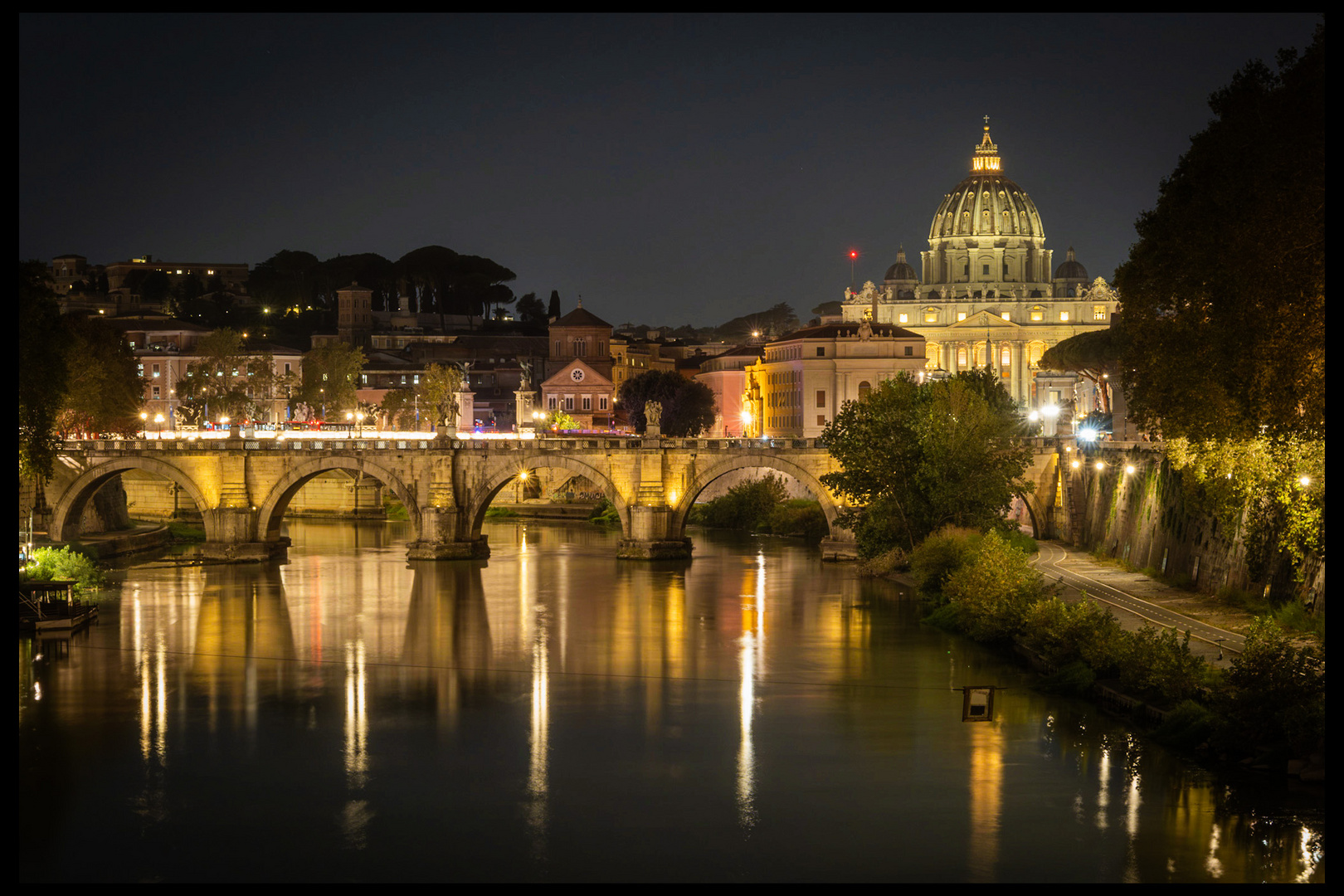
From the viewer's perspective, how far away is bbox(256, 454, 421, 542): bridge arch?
46.6 meters

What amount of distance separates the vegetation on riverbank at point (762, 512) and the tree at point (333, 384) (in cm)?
2147

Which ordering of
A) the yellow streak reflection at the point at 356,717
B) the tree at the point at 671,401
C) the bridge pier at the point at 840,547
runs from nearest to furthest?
the yellow streak reflection at the point at 356,717, the bridge pier at the point at 840,547, the tree at the point at 671,401

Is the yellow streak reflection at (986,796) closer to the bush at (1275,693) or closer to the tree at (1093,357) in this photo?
the bush at (1275,693)

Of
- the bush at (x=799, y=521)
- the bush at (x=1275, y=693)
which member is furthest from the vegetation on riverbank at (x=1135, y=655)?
the bush at (x=799, y=521)

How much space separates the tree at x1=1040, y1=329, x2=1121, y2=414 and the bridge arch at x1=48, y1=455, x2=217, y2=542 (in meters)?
28.9

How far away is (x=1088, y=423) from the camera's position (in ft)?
160

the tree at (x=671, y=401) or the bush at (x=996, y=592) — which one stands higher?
the tree at (x=671, y=401)

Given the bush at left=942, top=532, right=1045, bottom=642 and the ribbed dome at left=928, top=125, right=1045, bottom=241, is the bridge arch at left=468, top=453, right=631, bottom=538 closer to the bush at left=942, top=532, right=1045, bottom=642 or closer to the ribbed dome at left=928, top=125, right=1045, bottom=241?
the bush at left=942, top=532, right=1045, bottom=642

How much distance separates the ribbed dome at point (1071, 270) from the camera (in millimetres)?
126250

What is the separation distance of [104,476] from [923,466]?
88.2ft

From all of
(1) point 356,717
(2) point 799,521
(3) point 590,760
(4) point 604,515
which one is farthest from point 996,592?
(4) point 604,515

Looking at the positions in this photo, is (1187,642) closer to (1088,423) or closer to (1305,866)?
(1305,866)

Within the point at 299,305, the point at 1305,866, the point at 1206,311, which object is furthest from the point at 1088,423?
the point at 299,305

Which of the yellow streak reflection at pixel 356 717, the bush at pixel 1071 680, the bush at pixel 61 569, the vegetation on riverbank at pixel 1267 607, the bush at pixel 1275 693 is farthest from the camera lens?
the bush at pixel 61 569
